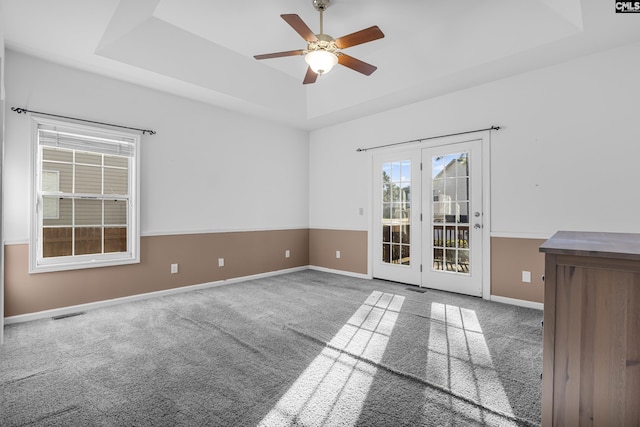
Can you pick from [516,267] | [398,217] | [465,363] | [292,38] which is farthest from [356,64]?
[516,267]

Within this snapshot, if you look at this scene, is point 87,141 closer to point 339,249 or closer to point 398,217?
point 339,249

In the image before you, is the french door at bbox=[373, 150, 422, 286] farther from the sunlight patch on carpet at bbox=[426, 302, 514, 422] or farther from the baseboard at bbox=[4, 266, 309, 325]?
the baseboard at bbox=[4, 266, 309, 325]

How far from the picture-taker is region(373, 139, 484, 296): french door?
165 inches

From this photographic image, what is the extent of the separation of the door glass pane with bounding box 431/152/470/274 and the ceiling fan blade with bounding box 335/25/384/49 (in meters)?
2.21

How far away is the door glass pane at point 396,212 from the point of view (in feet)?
16.0

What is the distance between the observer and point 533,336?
2.84 m

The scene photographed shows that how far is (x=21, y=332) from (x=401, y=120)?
5071 millimetres

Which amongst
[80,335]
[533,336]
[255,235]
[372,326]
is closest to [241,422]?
[372,326]

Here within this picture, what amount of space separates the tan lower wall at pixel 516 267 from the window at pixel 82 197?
4.48 meters

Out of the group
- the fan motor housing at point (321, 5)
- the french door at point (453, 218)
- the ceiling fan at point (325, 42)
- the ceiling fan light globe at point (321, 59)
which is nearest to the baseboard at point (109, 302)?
the french door at point (453, 218)

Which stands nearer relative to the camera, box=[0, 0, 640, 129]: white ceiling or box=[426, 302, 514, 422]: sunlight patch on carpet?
box=[426, 302, 514, 422]: sunlight patch on carpet

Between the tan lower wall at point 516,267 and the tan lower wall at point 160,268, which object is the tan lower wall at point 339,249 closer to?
the tan lower wall at point 160,268

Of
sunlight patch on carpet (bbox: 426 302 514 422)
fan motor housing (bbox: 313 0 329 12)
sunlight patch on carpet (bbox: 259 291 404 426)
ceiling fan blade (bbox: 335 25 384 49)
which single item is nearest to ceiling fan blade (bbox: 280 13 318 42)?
ceiling fan blade (bbox: 335 25 384 49)

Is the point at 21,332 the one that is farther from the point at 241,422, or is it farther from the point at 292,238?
the point at 292,238
